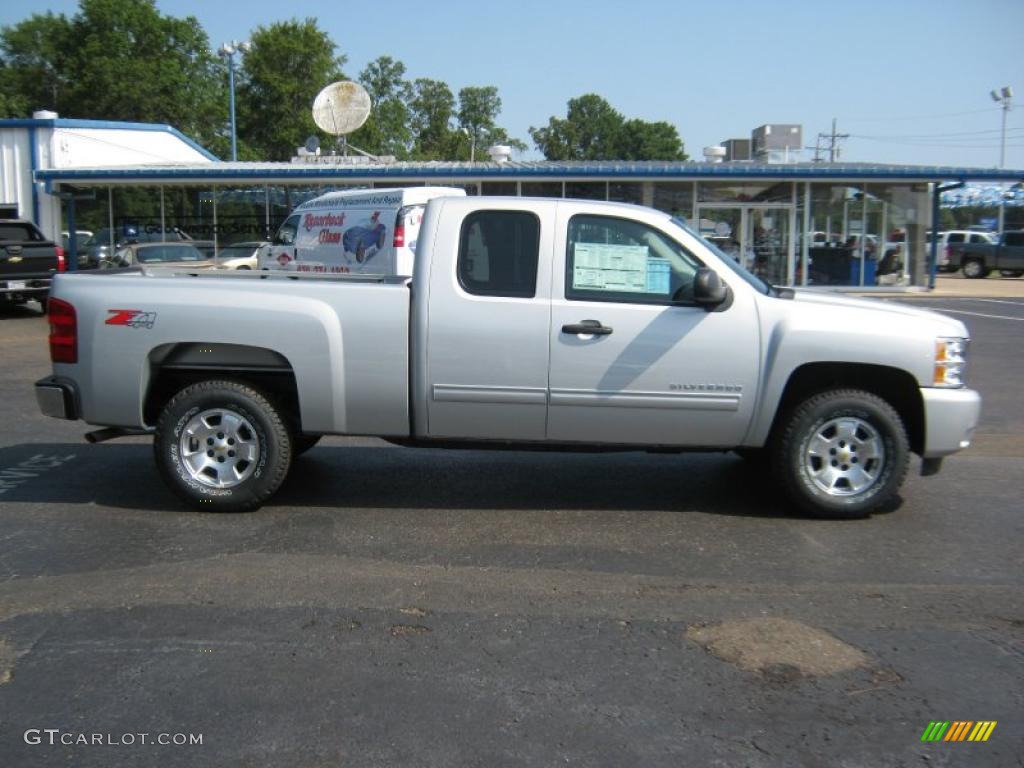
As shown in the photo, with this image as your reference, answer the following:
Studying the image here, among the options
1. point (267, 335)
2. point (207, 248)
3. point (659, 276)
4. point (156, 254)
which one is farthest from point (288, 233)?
point (659, 276)

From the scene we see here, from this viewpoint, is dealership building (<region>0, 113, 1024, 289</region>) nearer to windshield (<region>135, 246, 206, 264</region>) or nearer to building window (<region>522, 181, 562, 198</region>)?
building window (<region>522, 181, 562, 198</region>)

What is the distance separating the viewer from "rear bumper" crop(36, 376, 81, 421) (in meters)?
6.11

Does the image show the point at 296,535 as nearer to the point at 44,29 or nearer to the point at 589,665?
the point at 589,665

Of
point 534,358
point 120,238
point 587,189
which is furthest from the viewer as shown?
point 120,238

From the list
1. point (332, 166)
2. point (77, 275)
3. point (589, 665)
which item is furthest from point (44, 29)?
point (589, 665)

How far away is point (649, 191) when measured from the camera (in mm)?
27109

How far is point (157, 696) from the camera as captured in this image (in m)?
3.76

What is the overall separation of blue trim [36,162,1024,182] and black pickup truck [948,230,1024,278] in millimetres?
13558

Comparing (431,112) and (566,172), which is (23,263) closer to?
(566,172)

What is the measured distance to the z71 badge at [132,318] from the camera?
6000 mm

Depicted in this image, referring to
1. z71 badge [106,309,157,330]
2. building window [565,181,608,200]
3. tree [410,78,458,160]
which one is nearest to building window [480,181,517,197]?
building window [565,181,608,200]

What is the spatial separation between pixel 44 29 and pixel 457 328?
64.3 m

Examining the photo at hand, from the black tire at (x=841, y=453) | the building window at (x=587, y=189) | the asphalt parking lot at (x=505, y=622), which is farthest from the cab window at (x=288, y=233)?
the black tire at (x=841, y=453)

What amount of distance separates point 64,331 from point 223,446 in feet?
4.01
